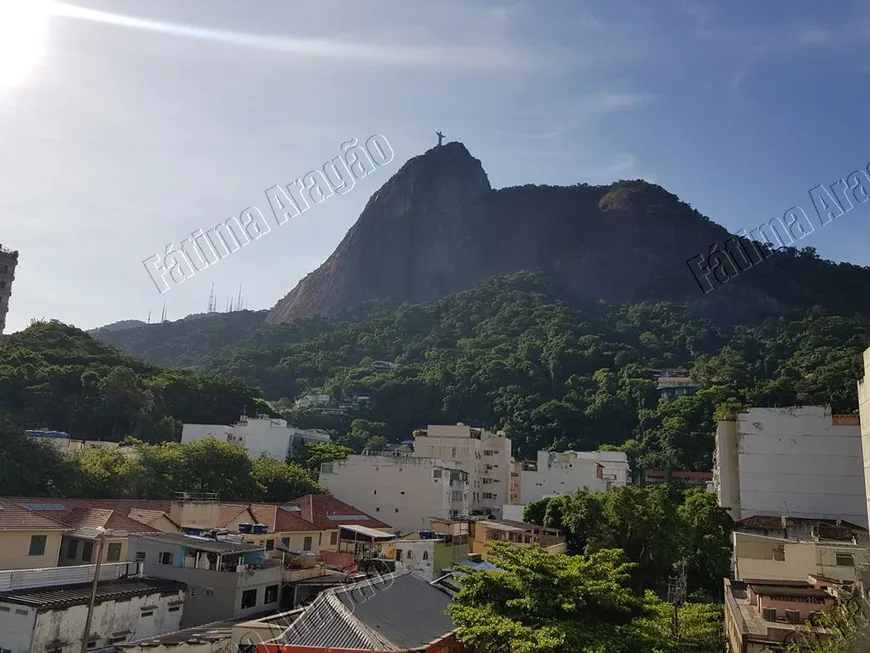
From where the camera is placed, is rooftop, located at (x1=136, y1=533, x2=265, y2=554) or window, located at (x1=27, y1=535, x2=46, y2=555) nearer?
rooftop, located at (x1=136, y1=533, x2=265, y2=554)

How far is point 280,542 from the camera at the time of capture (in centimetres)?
2755

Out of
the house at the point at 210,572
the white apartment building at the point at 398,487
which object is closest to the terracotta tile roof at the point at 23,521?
the house at the point at 210,572

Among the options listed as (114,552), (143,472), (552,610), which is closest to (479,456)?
(143,472)

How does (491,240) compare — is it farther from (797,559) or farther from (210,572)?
(210,572)

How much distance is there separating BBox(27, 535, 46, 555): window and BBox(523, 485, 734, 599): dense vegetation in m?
20.6

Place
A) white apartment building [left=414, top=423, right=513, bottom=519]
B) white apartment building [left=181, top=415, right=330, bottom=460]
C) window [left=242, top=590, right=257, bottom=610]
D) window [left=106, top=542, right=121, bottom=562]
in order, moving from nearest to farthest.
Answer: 1. window [left=242, top=590, right=257, bottom=610]
2. window [left=106, top=542, right=121, bottom=562]
3. white apartment building [left=181, top=415, right=330, bottom=460]
4. white apartment building [left=414, top=423, right=513, bottom=519]

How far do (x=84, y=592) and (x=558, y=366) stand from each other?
246 ft

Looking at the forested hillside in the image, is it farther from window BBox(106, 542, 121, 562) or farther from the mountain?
window BBox(106, 542, 121, 562)

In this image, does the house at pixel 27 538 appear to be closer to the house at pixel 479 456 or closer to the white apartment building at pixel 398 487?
the white apartment building at pixel 398 487

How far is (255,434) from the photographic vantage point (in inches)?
2189

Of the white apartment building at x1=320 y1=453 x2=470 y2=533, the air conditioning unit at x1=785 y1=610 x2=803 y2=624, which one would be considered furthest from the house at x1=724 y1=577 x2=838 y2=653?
the white apartment building at x1=320 y1=453 x2=470 y2=533

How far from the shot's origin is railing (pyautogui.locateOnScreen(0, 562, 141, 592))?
53.8ft

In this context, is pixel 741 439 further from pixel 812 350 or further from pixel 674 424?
pixel 812 350

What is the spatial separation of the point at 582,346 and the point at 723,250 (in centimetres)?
5042
